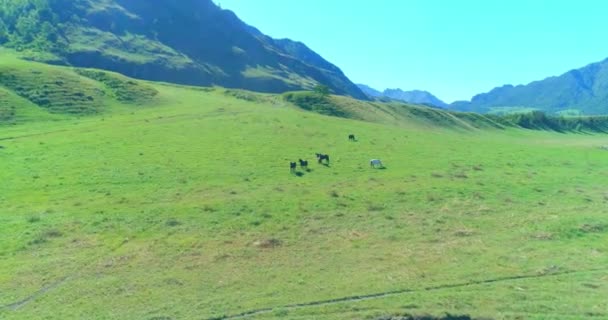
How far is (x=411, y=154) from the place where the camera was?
5634 centimetres

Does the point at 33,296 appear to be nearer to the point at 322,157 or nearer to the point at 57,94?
the point at 322,157

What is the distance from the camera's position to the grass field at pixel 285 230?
20.6m

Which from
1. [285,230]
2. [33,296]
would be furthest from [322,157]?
[33,296]

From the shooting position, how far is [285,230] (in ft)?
95.8

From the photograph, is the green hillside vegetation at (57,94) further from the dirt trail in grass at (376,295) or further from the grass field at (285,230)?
the dirt trail in grass at (376,295)

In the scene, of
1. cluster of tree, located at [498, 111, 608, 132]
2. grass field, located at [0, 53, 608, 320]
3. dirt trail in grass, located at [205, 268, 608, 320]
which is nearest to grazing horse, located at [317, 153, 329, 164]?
grass field, located at [0, 53, 608, 320]

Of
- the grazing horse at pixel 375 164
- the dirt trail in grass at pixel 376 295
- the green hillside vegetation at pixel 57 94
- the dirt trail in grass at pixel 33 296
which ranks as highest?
the green hillside vegetation at pixel 57 94

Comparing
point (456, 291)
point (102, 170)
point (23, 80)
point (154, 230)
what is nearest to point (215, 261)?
point (154, 230)

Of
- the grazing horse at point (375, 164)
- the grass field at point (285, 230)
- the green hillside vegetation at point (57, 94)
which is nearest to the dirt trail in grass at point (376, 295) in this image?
the grass field at point (285, 230)

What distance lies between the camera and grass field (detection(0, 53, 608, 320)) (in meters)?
20.6

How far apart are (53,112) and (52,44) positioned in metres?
108

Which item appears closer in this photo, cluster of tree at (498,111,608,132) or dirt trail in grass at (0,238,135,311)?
dirt trail in grass at (0,238,135,311)

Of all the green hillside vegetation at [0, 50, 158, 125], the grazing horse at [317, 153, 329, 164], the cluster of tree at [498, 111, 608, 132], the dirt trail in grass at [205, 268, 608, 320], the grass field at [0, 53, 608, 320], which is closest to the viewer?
the dirt trail in grass at [205, 268, 608, 320]

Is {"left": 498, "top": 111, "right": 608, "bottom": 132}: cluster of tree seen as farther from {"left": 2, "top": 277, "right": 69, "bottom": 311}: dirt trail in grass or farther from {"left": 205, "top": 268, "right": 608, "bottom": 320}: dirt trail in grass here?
{"left": 2, "top": 277, "right": 69, "bottom": 311}: dirt trail in grass
